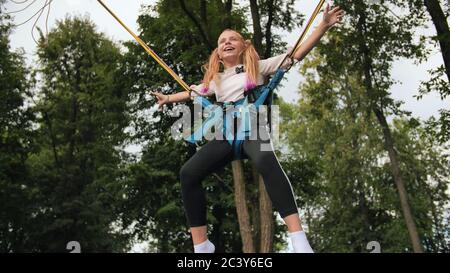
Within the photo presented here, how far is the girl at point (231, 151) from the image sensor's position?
12.6ft

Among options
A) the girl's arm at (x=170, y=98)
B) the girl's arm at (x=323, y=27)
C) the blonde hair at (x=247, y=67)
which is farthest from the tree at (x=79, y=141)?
the girl's arm at (x=323, y=27)

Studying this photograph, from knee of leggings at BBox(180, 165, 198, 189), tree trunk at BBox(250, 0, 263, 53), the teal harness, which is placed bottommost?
knee of leggings at BBox(180, 165, 198, 189)

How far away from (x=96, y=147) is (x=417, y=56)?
47.3ft

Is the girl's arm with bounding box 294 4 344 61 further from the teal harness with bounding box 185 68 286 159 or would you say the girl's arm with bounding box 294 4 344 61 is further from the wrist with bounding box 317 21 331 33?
the teal harness with bounding box 185 68 286 159

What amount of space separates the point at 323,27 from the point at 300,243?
5.36 ft

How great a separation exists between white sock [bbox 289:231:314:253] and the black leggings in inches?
10.8

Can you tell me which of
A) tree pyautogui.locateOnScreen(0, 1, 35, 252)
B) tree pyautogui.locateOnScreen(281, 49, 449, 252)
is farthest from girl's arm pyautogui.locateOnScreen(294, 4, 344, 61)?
tree pyautogui.locateOnScreen(281, 49, 449, 252)

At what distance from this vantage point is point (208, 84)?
4613mm

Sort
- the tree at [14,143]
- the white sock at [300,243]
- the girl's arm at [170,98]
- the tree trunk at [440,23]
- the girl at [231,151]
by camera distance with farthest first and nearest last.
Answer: the tree at [14,143] → the tree trunk at [440,23] → the girl's arm at [170,98] → the girl at [231,151] → the white sock at [300,243]

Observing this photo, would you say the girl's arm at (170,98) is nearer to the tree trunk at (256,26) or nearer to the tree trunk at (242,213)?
the tree trunk at (242,213)

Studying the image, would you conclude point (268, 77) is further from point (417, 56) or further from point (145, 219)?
point (145, 219)

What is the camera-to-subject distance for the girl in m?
3.84

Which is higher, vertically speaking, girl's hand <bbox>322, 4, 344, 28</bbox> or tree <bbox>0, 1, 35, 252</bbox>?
tree <bbox>0, 1, 35, 252</bbox>

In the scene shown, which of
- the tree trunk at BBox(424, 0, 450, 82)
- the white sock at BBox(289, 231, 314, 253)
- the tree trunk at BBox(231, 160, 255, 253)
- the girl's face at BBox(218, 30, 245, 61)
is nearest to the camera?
the white sock at BBox(289, 231, 314, 253)
